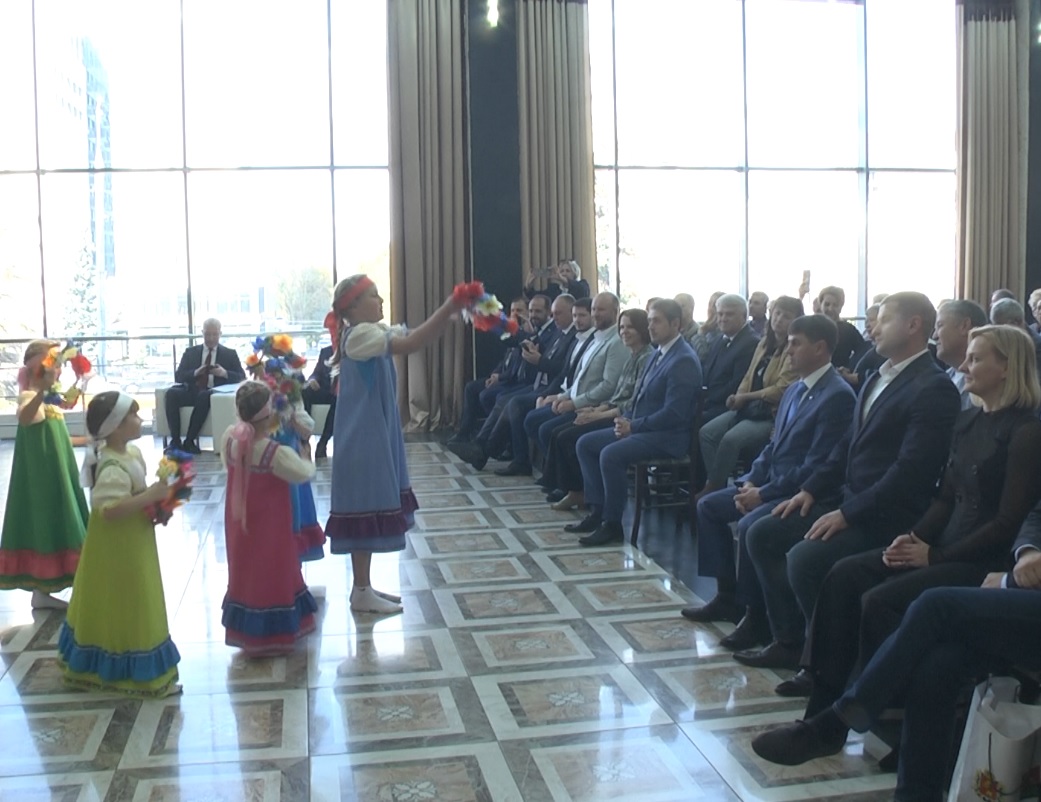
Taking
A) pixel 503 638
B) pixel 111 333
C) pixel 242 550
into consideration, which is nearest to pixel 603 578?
pixel 503 638

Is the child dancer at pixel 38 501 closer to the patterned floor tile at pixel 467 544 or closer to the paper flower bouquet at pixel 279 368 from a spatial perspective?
the paper flower bouquet at pixel 279 368

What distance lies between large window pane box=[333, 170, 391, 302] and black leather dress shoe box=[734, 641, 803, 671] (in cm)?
744

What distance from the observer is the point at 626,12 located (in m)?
10.9

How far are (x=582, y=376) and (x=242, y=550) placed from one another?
327 centimetres

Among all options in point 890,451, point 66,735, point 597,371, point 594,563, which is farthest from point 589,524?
point 66,735

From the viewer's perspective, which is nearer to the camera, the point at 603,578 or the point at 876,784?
the point at 876,784

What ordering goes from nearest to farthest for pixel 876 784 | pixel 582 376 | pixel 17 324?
pixel 876 784, pixel 582 376, pixel 17 324

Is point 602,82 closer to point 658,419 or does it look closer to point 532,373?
point 532,373

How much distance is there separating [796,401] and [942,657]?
64.7 inches

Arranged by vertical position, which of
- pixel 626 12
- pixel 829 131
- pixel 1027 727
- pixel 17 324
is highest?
pixel 626 12

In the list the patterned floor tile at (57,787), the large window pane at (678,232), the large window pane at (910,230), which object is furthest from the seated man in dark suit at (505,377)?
the patterned floor tile at (57,787)

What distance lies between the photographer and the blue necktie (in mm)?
4148

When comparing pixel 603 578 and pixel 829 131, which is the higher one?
pixel 829 131

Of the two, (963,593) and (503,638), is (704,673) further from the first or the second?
(963,593)
